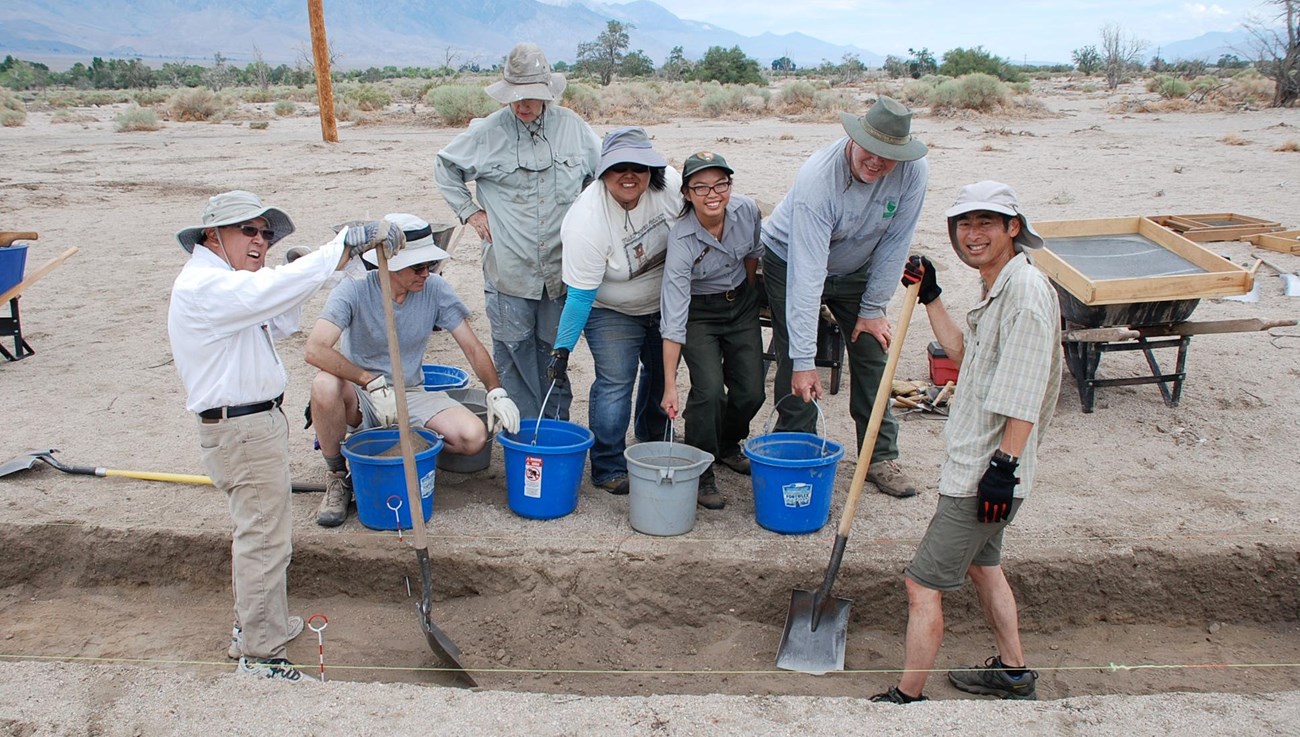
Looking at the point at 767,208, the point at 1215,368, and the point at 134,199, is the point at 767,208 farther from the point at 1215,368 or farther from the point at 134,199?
the point at 134,199

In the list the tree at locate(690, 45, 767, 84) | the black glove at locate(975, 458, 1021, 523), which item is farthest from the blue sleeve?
the tree at locate(690, 45, 767, 84)

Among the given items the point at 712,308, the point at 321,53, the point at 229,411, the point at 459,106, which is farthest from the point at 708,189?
the point at 459,106

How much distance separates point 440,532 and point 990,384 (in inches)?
104

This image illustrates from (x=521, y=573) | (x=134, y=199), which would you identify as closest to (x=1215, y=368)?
(x=521, y=573)

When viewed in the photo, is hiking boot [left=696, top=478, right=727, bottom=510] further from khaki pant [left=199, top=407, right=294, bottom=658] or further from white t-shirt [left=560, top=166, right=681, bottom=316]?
khaki pant [left=199, top=407, right=294, bottom=658]

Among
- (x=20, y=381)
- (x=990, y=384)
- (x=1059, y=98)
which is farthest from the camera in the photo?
(x=1059, y=98)

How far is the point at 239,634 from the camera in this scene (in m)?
3.99

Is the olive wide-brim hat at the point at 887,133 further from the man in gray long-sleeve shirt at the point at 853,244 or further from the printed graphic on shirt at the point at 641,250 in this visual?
the printed graphic on shirt at the point at 641,250

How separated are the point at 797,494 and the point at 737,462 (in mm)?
910

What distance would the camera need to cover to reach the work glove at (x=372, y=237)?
3611mm

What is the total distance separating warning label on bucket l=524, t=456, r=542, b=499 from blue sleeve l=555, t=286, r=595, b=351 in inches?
21.8

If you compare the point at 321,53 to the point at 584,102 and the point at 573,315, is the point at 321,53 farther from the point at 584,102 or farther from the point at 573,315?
the point at 573,315

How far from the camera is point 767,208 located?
8.16 meters

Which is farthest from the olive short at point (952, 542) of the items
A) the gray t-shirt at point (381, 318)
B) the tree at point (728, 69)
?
the tree at point (728, 69)
